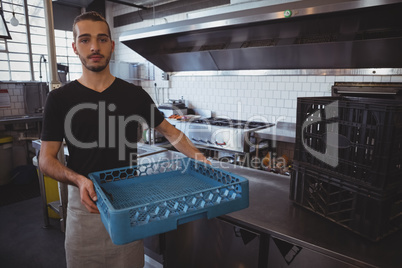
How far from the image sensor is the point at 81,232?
1.46 m

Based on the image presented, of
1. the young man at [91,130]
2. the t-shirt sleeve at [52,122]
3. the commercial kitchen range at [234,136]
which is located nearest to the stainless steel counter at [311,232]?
the young man at [91,130]

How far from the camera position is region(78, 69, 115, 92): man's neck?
4.82 ft

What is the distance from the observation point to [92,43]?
4.66 ft

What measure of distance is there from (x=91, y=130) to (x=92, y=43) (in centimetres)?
42

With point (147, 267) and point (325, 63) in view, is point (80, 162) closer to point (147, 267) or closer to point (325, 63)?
point (147, 267)

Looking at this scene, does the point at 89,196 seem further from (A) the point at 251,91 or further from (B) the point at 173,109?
(B) the point at 173,109

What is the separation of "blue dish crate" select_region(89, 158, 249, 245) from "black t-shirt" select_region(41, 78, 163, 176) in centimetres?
14

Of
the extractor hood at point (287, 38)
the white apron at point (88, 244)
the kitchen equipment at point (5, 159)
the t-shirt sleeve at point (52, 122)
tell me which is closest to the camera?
Answer: the t-shirt sleeve at point (52, 122)

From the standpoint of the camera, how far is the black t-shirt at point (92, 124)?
1.40 meters

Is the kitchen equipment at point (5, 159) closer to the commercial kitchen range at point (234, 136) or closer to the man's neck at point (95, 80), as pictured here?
the commercial kitchen range at point (234, 136)

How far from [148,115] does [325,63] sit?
2.47 meters

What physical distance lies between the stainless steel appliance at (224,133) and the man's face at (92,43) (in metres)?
2.43

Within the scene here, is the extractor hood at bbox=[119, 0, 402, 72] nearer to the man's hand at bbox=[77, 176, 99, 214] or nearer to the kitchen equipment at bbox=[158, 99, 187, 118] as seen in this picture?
the kitchen equipment at bbox=[158, 99, 187, 118]

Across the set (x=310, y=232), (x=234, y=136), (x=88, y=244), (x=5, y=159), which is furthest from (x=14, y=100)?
(x=310, y=232)
